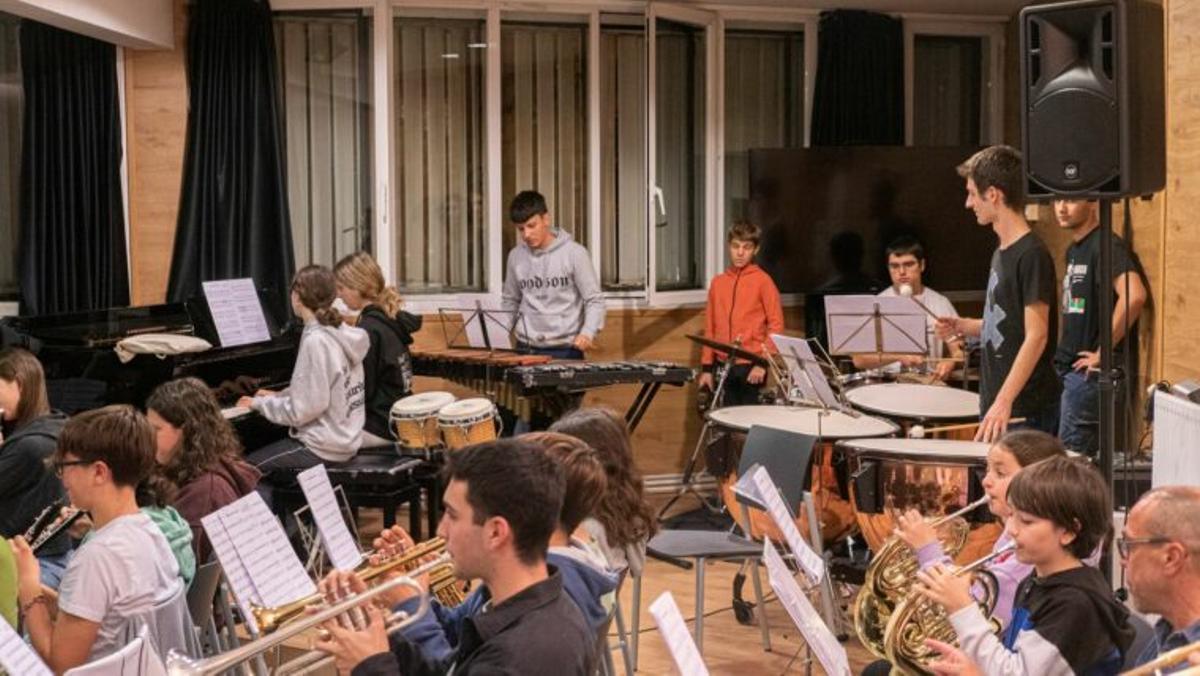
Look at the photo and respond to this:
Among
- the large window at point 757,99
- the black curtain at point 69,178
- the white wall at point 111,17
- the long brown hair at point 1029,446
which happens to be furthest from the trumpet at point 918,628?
the large window at point 757,99

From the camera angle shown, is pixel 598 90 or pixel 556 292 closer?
pixel 556 292

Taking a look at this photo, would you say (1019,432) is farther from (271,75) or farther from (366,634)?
(271,75)

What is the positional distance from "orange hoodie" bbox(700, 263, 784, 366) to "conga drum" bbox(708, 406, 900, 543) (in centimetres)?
219

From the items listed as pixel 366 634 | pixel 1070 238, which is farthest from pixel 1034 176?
pixel 1070 238

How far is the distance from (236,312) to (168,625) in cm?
342

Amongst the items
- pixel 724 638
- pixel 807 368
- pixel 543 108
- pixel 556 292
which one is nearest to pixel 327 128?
pixel 543 108

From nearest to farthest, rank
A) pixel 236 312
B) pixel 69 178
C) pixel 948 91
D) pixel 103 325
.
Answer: pixel 103 325, pixel 236 312, pixel 69 178, pixel 948 91

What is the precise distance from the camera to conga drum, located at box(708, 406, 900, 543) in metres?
5.67

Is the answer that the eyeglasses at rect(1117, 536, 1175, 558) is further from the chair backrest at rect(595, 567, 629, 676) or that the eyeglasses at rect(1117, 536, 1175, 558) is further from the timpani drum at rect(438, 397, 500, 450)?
the timpani drum at rect(438, 397, 500, 450)

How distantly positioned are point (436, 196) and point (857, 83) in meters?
2.40

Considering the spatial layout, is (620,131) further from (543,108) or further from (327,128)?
(327,128)

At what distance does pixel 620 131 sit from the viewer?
872 cm

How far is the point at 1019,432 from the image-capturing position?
154 inches

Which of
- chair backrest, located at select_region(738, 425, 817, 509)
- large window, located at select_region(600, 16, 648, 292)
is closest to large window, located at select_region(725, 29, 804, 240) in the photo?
large window, located at select_region(600, 16, 648, 292)
